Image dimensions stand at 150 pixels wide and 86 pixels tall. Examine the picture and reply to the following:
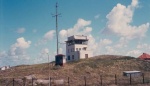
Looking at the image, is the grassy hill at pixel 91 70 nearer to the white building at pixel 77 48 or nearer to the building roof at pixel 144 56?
the white building at pixel 77 48

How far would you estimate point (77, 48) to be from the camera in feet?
279

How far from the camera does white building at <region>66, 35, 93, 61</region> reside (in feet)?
267

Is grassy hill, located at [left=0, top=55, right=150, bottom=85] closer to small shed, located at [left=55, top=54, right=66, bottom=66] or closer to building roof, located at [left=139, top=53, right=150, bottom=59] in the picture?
small shed, located at [left=55, top=54, right=66, bottom=66]

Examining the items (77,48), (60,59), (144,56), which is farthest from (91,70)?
(144,56)

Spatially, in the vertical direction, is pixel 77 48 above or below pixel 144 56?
above

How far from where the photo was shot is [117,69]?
2441 inches

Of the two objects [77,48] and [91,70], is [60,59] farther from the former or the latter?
[77,48]

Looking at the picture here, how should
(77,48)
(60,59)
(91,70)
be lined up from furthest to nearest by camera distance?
(77,48), (60,59), (91,70)

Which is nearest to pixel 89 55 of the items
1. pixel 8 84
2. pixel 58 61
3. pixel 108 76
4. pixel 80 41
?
pixel 80 41

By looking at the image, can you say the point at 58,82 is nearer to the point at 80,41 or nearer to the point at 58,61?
the point at 58,61

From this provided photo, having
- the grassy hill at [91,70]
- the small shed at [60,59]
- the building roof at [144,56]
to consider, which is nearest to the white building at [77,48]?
the grassy hill at [91,70]

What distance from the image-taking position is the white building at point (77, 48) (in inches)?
3209

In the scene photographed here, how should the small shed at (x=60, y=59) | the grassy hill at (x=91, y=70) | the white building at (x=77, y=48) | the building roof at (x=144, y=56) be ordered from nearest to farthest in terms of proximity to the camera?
the grassy hill at (x=91, y=70), the small shed at (x=60, y=59), the white building at (x=77, y=48), the building roof at (x=144, y=56)

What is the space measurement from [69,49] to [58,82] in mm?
42538
